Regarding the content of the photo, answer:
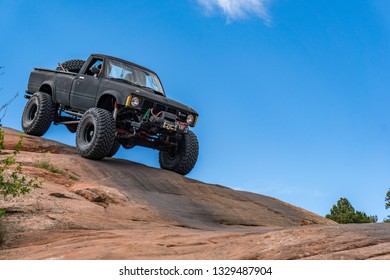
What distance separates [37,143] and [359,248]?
11752 millimetres

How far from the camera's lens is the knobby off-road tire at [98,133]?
13.1 meters

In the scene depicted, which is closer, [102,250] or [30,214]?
[102,250]

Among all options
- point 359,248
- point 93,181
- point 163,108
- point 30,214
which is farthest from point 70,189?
point 359,248

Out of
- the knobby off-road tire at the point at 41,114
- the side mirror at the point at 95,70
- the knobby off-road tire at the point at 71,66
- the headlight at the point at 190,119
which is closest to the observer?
the side mirror at the point at 95,70

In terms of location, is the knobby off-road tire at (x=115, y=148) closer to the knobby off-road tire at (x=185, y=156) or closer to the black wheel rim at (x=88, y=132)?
the black wheel rim at (x=88, y=132)

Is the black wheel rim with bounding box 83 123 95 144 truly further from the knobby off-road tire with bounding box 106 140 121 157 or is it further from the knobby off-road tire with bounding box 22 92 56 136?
the knobby off-road tire with bounding box 22 92 56 136

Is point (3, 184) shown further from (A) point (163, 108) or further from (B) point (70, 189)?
(A) point (163, 108)

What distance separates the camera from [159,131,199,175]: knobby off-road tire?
1481cm

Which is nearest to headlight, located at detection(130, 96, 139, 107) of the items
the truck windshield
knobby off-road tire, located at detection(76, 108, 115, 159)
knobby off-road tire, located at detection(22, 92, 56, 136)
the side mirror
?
knobby off-road tire, located at detection(76, 108, 115, 159)

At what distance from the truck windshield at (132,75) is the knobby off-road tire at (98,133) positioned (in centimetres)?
141

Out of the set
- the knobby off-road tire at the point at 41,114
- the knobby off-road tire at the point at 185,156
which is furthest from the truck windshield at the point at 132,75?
the knobby off-road tire at the point at 41,114

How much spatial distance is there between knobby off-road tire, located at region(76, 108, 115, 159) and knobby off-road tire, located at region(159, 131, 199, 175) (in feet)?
7.48
